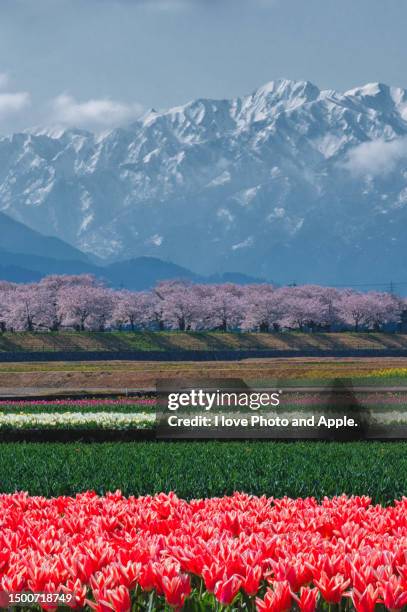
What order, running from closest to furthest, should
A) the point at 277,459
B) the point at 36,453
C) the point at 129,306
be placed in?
1. the point at 277,459
2. the point at 36,453
3. the point at 129,306

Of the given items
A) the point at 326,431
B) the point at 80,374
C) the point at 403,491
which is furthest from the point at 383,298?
the point at 403,491

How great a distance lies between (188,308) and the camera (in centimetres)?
13488

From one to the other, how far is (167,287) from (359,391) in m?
126

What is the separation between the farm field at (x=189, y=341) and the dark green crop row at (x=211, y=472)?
81045 mm

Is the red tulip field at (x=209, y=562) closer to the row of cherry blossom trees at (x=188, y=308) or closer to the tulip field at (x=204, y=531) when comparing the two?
the tulip field at (x=204, y=531)

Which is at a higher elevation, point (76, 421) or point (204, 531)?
point (204, 531)

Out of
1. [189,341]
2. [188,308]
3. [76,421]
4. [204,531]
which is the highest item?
[188,308]

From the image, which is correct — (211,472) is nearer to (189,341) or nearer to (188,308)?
(189,341)

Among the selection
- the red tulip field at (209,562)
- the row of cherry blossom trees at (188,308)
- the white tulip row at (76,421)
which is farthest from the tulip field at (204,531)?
the row of cherry blossom trees at (188,308)

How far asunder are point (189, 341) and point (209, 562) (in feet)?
339

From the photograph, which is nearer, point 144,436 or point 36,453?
point 36,453

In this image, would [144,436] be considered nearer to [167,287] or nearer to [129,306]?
[129,306]

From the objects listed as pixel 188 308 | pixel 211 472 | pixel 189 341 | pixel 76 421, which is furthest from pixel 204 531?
pixel 188 308

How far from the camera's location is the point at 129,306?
446 feet
